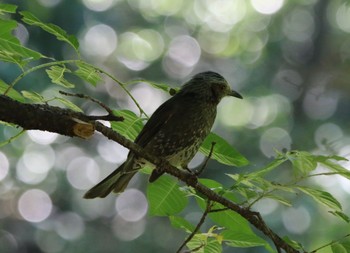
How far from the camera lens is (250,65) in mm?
9477

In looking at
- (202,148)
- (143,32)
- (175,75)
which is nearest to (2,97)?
(202,148)

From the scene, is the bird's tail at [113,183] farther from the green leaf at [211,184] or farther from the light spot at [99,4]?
the light spot at [99,4]

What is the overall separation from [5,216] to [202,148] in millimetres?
7246

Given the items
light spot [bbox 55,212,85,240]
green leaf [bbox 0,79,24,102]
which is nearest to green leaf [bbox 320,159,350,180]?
green leaf [bbox 0,79,24,102]

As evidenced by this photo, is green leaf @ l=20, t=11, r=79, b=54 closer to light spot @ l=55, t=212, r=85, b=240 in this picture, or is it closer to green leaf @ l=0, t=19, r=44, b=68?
green leaf @ l=0, t=19, r=44, b=68

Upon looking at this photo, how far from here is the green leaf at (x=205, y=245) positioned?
1.72m

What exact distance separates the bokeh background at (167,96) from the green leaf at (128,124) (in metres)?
4.94

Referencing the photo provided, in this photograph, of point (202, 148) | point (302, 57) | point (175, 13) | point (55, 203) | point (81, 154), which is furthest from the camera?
point (175, 13)

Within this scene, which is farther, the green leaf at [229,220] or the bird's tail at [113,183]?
the bird's tail at [113,183]

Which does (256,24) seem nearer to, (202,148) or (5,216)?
(5,216)

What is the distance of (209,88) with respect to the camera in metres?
2.90

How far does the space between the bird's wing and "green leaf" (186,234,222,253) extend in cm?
92

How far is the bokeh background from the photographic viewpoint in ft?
25.3

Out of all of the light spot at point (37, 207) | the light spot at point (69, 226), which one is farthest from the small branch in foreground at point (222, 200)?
the light spot at point (37, 207)
